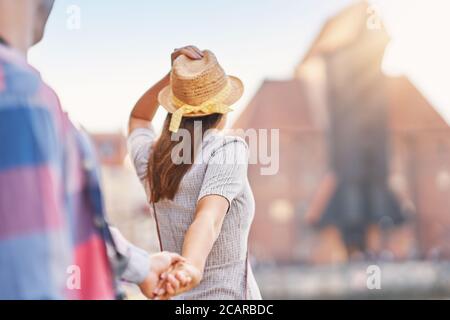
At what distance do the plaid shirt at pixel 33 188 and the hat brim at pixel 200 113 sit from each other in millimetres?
564

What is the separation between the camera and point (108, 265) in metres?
0.74

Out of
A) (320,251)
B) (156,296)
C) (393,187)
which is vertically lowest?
(320,251)

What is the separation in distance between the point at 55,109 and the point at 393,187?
38.1ft

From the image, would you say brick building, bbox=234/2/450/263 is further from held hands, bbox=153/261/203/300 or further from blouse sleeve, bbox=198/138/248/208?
held hands, bbox=153/261/203/300

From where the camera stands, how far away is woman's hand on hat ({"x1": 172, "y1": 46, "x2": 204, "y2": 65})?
1.29 m

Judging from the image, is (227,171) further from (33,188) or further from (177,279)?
(33,188)

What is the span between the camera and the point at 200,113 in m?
1.23

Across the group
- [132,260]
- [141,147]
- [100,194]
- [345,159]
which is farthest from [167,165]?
[345,159]

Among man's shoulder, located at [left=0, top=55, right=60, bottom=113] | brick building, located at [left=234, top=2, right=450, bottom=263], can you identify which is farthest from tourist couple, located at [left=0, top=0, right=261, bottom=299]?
brick building, located at [left=234, top=2, right=450, bottom=263]

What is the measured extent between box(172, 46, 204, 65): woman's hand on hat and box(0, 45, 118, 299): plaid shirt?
0.62 metres

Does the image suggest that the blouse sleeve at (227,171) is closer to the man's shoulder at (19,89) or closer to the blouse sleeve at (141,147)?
the blouse sleeve at (141,147)

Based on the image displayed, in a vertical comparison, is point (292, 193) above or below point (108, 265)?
below
